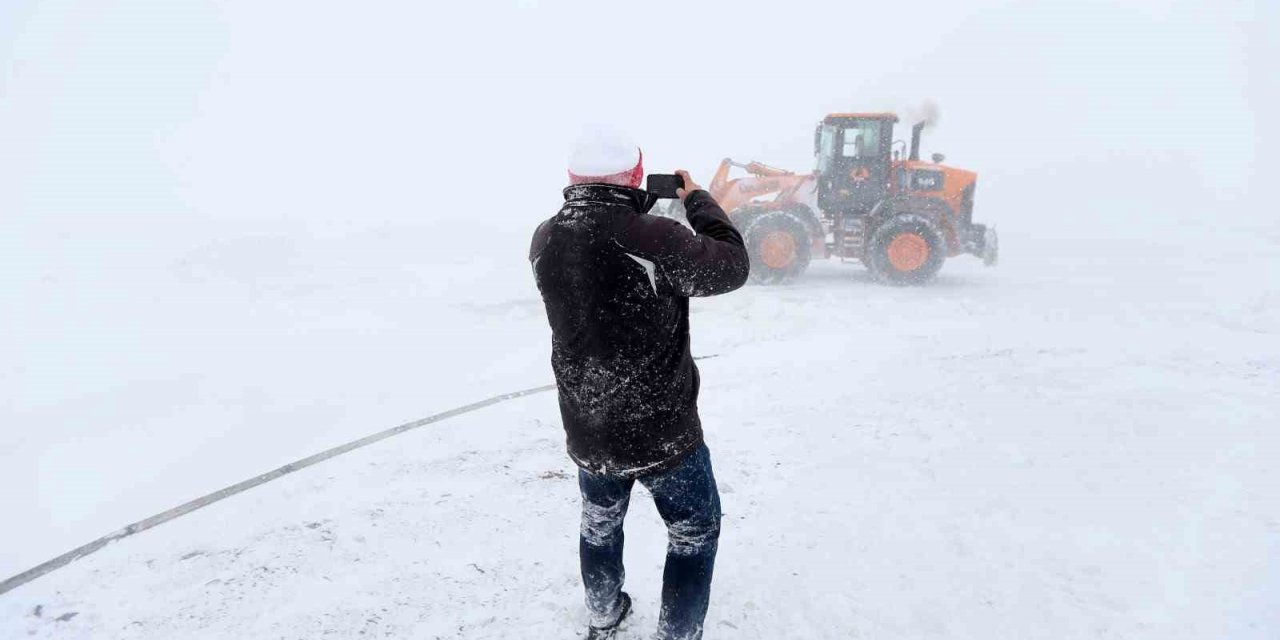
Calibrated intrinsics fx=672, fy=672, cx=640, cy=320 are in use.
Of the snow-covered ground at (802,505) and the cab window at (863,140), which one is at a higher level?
the cab window at (863,140)

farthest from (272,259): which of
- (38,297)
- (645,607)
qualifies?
(645,607)

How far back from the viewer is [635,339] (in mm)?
1833

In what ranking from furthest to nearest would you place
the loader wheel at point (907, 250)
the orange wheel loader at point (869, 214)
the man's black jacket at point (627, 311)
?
the orange wheel loader at point (869, 214)
the loader wheel at point (907, 250)
the man's black jacket at point (627, 311)

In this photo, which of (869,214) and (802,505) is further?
(869,214)

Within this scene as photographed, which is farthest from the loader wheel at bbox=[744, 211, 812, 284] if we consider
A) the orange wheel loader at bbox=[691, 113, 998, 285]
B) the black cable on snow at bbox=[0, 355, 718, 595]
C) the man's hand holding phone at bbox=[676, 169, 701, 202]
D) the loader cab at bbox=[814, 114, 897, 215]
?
the man's hand holding phone at bbox=[676, 169, 701, 202]

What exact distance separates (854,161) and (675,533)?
32.8 ft

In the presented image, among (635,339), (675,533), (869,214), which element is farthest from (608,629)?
(869,214)

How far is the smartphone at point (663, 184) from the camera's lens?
2.00 meters

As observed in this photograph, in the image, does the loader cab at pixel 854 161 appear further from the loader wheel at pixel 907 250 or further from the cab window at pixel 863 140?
the loader wheel at pixel 907 250

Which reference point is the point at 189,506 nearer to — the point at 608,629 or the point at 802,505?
the point at 608,629

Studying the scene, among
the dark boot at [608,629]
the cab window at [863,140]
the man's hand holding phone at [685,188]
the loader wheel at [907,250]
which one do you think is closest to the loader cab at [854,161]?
the cab window at [863,140]

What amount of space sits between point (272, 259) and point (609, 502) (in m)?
11.9

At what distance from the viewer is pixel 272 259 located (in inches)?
470

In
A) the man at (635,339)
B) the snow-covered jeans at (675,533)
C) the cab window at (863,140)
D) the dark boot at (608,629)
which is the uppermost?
the cab window at (863,140)
